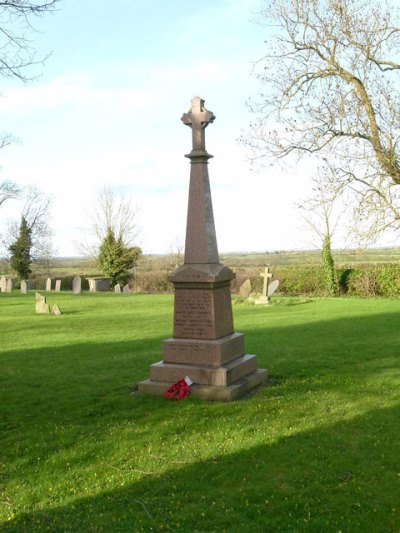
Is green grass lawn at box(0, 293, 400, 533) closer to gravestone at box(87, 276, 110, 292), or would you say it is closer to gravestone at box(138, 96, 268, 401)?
gravestone at box(138, 96, 268, 401)

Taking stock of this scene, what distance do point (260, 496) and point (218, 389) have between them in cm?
317

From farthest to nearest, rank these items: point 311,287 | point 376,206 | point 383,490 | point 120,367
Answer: point 311,287
point 376,206
point 120,367
point 383,490

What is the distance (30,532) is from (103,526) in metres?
0.57

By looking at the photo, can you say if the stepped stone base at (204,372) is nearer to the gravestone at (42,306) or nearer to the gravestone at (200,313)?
the gravestone at (200,313)

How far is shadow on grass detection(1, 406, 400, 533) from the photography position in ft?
13.5

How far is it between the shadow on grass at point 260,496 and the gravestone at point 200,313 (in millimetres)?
2387

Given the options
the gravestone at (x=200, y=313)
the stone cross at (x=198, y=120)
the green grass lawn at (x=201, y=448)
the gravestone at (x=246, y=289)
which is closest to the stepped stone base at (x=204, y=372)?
the gravestone at (x=200, y=313)

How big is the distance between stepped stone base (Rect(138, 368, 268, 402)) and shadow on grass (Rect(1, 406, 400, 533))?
1958mm

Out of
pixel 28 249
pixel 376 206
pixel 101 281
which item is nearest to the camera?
pixel 376 206

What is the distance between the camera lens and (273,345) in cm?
1238

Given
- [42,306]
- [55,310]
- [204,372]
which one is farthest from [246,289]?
[204,372]

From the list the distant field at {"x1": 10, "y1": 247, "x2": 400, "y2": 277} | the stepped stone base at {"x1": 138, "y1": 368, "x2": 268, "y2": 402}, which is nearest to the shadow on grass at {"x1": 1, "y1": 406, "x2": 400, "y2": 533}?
the stepped stone base at {"x1": 138, "y1": 368, "x2": 268, "y2": 402}

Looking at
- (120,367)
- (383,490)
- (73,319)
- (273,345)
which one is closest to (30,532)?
(383,490)

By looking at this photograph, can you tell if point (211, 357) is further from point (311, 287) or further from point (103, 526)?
point (311, 287)
